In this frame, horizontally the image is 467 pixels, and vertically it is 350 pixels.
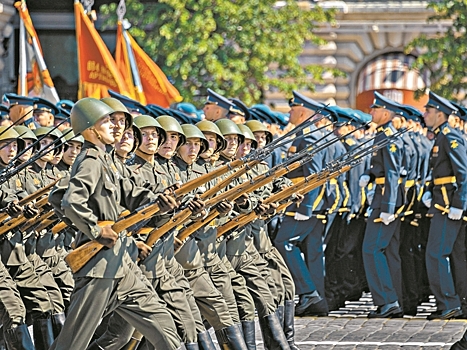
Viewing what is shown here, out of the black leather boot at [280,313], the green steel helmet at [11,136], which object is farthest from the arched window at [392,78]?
the green steel helmet at [11,136]

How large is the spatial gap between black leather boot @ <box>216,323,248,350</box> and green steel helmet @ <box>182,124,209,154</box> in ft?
4.57

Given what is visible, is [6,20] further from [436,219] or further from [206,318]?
[206,318]

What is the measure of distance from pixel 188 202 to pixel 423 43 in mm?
15071

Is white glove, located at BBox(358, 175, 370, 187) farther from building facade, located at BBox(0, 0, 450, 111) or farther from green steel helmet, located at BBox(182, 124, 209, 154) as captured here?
building facade, located at BBox(0, 0, 450, 111)

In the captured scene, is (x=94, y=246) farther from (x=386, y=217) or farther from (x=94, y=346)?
(x=386, y=217)

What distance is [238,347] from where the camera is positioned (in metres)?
8.70

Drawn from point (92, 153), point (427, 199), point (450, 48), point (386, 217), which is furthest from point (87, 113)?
point (450, 48)

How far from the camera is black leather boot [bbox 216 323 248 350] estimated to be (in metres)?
8.70

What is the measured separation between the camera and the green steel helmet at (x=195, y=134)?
952cm

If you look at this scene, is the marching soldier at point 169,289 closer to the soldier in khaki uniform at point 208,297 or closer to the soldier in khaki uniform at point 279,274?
Answer: the soldier in khaki uniform at point 208,297

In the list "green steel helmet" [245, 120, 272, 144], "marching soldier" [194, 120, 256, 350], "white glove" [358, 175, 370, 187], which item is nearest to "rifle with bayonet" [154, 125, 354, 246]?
"marching soldier" [194, 120, 256, 350]

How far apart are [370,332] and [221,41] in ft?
40.7

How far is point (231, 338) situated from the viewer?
870 cm

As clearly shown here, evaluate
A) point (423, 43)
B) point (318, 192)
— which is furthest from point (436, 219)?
point (423, 43)
